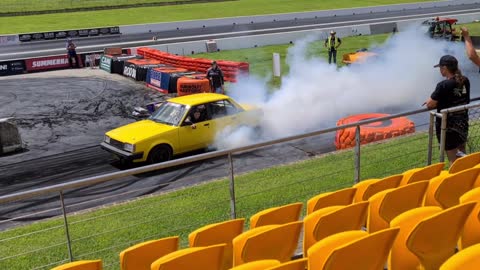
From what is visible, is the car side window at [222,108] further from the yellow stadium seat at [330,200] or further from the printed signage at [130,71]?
the printed signage at [130,71]

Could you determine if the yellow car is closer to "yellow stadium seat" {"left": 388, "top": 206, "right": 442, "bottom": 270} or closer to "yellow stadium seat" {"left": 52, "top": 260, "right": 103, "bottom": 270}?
"yellow stadium seat" {"left": 52, "top": 260, "right": 103, "bottom": 270}

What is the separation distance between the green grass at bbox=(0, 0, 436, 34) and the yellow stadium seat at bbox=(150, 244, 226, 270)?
146ft

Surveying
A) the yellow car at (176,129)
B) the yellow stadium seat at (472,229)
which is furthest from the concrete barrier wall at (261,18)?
the yellow stadium seat at (472,229)

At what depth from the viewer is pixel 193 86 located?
65.2 feet

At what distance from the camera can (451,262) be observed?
9.06ft

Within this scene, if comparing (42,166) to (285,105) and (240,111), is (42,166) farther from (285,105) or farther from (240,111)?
(285,105)

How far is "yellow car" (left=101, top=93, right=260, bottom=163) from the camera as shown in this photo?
12.0m

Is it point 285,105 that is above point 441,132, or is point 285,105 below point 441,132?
below

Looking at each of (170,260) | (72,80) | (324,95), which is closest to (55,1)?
(72,80)

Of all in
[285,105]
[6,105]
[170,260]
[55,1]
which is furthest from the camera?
[55,1]

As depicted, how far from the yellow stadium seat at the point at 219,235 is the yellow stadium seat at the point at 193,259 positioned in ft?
1.74

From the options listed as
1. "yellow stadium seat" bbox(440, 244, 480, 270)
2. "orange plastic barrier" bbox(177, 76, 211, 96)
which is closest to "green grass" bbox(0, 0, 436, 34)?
"orange plastic barrier" bbox(177, 76, 211, 96)

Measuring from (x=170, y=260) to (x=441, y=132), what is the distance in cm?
429

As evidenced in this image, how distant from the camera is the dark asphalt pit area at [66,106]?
14930 millimetres
